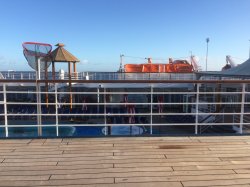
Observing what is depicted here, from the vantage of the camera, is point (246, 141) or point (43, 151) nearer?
point (43, 151)

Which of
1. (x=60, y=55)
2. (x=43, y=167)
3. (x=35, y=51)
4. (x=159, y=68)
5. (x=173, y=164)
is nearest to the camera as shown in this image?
(x=43, y=167)

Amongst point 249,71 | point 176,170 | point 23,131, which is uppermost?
point 249,71

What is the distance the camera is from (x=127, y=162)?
2.71m

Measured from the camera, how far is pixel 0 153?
3.00 meters

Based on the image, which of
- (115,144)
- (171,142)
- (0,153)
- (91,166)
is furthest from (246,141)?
(0,153)

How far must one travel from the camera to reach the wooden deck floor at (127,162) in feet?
7.42

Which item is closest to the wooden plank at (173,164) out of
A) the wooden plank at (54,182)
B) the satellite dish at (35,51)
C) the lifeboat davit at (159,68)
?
the wooden plank at (54,182)

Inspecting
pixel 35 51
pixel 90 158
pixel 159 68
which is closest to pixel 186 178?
pixel 90 158

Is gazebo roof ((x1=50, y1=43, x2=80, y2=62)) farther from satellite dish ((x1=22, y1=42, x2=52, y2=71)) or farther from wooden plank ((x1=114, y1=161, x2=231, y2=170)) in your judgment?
wooden plank ((x1=114, y1=161, x2=231, y2=170))

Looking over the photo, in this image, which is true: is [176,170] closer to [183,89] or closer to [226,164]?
[226,164]

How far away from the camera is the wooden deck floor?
226 centimetres

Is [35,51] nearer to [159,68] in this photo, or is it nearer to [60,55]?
[60,55]

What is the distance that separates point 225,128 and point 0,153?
11.1 metres

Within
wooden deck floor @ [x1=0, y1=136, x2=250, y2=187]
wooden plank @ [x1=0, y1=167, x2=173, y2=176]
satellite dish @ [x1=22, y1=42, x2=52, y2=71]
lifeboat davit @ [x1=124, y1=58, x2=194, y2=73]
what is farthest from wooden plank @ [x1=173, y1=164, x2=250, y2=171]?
lifeboat davit @ [x1=124, y1=58, x2=194, y2=73]
